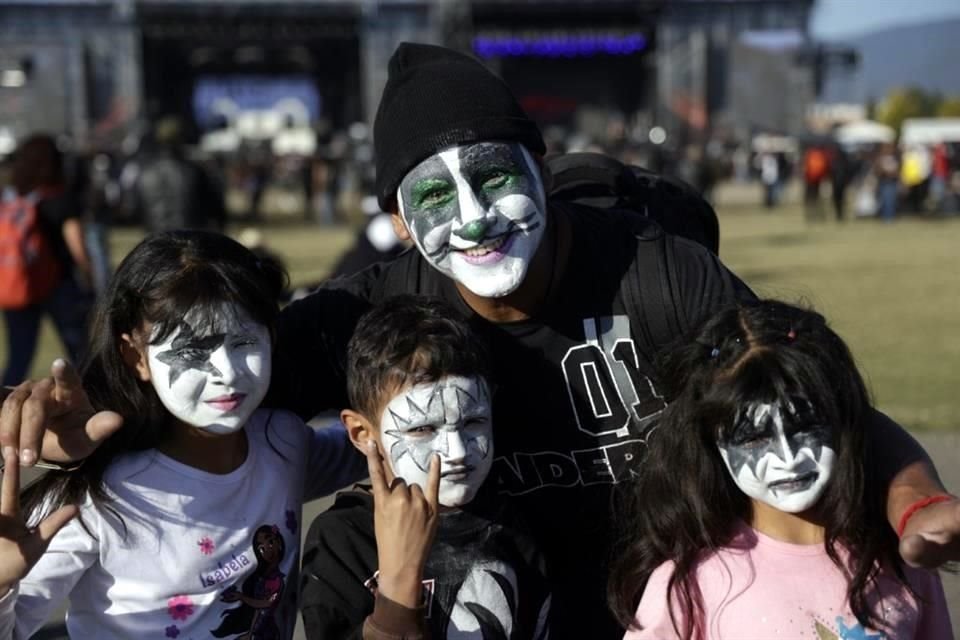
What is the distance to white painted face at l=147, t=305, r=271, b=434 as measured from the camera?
2.36m

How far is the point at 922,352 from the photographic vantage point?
355 inches

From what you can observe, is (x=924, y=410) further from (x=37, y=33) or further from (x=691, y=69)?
(x=37, y=33)

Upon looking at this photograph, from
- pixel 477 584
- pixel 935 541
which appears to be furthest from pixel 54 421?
pixel 935 541

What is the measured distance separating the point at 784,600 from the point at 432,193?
3.12ft

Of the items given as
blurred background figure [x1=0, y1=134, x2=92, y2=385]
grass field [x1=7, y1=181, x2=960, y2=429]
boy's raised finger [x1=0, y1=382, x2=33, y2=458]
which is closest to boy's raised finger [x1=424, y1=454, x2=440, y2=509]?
boy's raised finger [x1=0, y1=382, x2=33, y2=458]

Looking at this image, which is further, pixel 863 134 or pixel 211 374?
pixel 863 134

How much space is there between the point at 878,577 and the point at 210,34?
42.3 meters

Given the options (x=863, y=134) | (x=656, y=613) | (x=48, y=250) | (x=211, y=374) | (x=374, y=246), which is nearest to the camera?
(x=656, y=613)

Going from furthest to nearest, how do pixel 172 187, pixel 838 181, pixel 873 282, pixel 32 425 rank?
pixel 838 181 < pixel 873 282 < pixel 172 187 < pixel 32 425

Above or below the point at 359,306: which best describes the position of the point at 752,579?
below

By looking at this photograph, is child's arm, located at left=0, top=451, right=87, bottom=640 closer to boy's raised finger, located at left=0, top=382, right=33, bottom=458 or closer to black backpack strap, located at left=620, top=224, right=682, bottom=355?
boy's raised finger, located at left=0, top=382, right=33, bottom=458

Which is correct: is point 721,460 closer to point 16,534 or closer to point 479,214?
point 479,214

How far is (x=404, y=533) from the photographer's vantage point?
2.17 m

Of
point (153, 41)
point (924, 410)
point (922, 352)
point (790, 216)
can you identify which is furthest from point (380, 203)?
point (153, 41)
